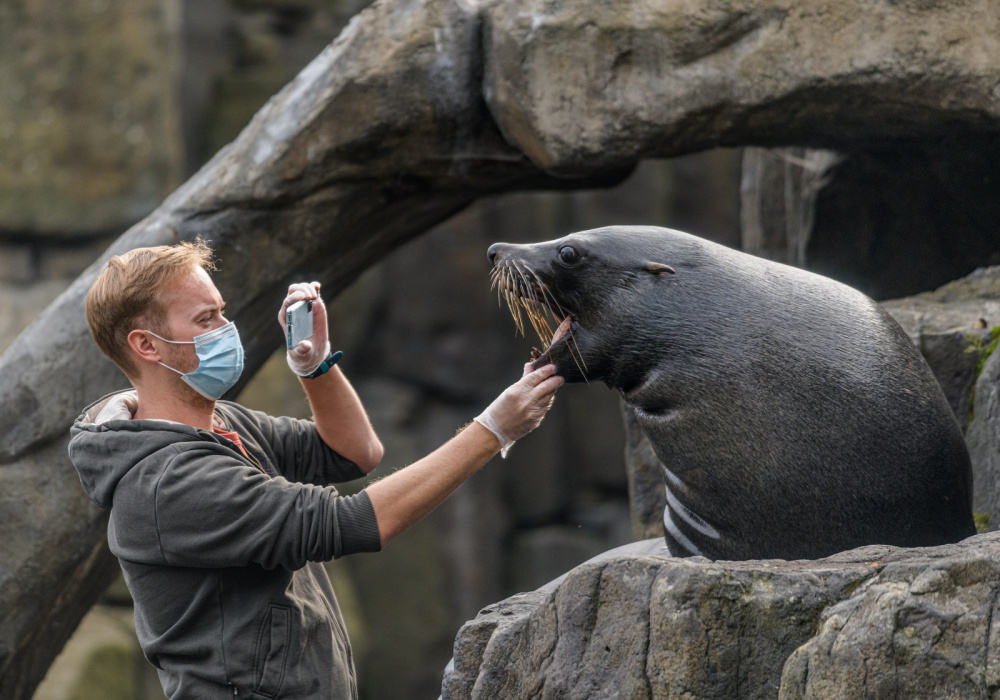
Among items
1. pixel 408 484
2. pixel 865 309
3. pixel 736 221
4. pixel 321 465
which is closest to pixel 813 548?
pixel 865 309

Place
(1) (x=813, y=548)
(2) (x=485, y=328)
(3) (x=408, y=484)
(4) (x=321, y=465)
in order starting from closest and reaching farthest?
1. (3) (x=408, y=484)
2. (1) (x=813, y=548)
3. (4) (x=321, y=465)
4. (2) (x=485, y=328)

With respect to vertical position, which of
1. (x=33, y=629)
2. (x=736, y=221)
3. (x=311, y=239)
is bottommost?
(x=33, y=629)

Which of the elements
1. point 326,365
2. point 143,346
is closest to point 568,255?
point 326,365

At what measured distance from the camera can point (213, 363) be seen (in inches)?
87.7

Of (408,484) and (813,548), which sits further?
(813,548)

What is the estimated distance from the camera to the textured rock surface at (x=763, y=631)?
171 centimetres

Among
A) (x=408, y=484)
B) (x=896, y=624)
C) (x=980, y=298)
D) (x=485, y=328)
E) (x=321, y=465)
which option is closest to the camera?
(x=896, y=624)

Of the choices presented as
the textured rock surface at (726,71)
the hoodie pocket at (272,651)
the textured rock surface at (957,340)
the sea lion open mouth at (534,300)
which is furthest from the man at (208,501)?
the textured rock surface at (957,340)

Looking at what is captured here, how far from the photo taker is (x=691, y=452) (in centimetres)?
253

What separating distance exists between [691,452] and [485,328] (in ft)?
22.5

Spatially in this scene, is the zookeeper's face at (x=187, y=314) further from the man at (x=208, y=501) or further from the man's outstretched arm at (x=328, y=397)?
the man's outstretched arm at (x=328, y=397)

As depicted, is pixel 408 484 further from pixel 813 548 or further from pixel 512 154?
pixel 512 154

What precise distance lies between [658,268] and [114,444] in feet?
4.42

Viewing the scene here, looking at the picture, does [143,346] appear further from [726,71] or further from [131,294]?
[726,71]
